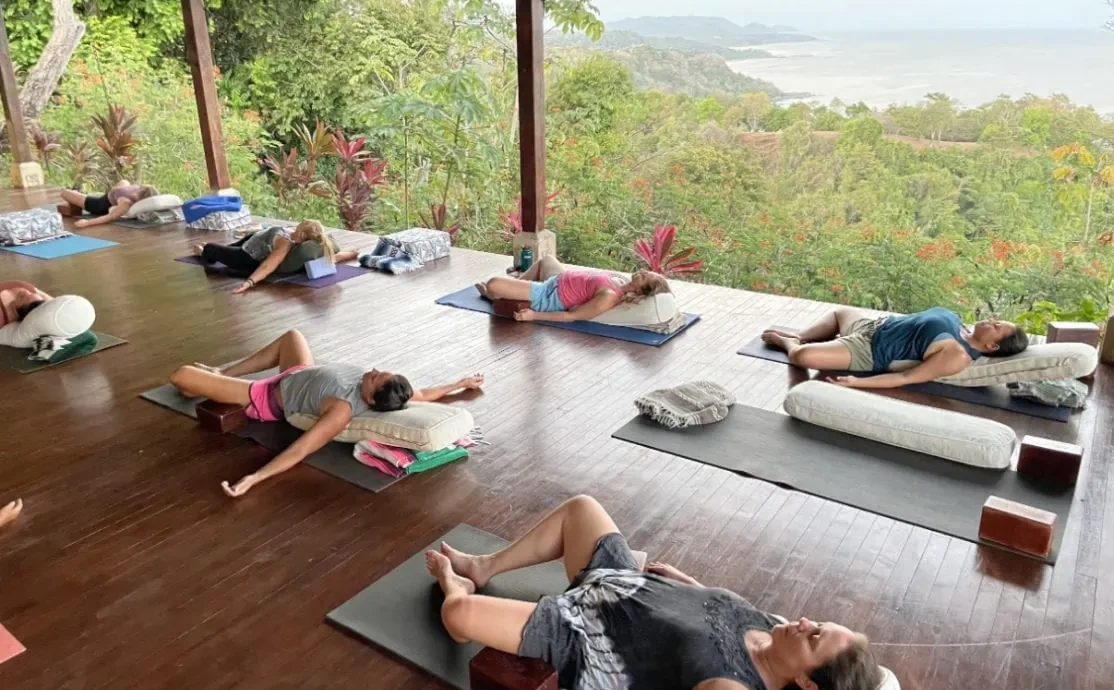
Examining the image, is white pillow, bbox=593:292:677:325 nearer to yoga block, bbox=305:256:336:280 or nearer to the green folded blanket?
the green folded blanket

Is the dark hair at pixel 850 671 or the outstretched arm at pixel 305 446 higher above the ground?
the dark hair at pixel 850 671

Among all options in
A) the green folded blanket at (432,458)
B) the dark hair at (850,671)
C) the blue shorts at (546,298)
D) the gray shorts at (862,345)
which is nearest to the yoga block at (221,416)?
the green folded blanket at (432,458)

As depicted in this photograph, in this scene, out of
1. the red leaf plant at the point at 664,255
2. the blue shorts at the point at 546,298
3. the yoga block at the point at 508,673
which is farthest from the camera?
the red leaf plant at the point at 664,255

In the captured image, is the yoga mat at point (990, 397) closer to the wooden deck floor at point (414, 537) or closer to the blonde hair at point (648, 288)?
the wooden deck floor at point (414, 537)

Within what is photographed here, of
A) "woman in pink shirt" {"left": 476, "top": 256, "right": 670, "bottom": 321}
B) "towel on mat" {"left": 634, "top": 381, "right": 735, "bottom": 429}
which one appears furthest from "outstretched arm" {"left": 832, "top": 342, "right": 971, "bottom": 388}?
"woman in pink shirt" {"left": 476, "top": 256, "right": 670, "bottom": 321}

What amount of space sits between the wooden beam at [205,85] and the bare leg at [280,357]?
5240mm

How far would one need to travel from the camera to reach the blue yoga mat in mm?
6938

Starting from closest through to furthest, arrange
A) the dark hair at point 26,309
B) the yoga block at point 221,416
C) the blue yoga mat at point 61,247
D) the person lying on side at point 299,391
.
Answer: the person lying on side at point 299,391 < the yoga block at point 221,416 < the dark hair at point 26,309 < the blue yoga mat at point 61,247

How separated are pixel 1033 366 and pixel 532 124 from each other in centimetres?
381

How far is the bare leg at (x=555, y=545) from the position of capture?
2.39 m

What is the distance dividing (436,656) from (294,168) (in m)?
9.09

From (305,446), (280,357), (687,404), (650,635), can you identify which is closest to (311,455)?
(305,446)

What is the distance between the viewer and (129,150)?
10781 millimetres

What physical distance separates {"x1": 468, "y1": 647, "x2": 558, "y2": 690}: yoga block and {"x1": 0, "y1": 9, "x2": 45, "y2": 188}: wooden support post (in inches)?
405
